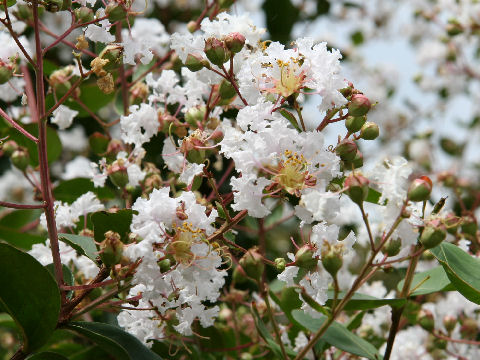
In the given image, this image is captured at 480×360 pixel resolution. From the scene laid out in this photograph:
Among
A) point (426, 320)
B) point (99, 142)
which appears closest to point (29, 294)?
point (99, 142)

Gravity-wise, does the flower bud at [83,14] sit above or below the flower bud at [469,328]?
above

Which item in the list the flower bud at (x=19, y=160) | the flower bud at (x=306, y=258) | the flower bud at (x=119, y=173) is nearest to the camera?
the flower bud at (x=306, y=258)

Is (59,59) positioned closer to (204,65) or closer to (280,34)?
(280,34)

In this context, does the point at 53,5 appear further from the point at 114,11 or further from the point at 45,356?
the point at 45,356

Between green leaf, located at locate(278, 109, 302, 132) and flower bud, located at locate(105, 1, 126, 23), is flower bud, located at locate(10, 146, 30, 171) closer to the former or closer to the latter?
flower bud, located at locate(105, 1, 126, 23)

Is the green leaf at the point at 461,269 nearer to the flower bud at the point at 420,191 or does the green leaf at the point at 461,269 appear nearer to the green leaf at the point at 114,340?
the flower bud at the point at 420,191

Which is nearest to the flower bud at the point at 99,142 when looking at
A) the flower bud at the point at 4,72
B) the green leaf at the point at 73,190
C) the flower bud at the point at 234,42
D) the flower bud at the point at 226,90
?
the green leaf at the point at 73,190
